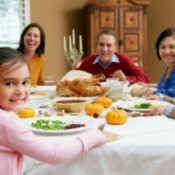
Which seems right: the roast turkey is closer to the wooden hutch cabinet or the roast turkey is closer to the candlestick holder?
the candlestick holder

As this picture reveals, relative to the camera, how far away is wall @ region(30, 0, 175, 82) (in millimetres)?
3963

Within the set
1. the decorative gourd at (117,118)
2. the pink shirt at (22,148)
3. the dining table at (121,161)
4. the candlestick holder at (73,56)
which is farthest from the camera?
the candlestick holder at (73,56)

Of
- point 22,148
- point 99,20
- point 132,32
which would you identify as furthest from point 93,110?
point 132,32

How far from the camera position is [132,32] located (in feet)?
12.7

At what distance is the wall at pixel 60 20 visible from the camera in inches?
156

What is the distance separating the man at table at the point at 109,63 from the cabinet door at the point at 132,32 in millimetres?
1171

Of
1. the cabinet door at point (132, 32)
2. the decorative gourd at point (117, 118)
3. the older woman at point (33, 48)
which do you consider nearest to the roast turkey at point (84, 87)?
the decorative gourd at point (117, 118)

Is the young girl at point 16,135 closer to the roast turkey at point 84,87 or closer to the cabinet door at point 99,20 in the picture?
the roast turkey at point 84,87

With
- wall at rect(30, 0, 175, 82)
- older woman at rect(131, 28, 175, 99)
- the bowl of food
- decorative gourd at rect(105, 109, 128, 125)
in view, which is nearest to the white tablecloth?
decorative gourd at rect(105, 109, 128, 125)

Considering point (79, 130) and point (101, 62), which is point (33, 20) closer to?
point (101, 62)

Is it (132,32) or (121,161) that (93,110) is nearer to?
(121,161)

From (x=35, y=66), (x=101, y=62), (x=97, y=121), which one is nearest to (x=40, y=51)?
(x=35, y=66)

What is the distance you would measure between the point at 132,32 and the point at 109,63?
133cm

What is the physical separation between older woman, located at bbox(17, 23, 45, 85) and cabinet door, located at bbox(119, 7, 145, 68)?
1.21m
